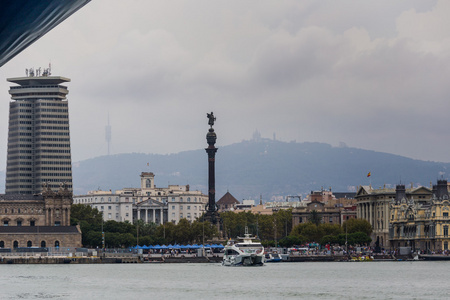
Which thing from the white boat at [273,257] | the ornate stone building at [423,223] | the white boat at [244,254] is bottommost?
the white boat at [273,257]

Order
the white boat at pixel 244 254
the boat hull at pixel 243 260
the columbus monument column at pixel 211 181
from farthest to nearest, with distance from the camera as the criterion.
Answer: the columbus monument column at pixel 211 181
the boat hull at pixel 243 260
the white boat at pixel 244 254

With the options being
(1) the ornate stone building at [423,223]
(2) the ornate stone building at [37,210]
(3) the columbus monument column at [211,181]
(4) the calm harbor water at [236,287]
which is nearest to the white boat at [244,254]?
(4) the calm harbor water at [236,287]

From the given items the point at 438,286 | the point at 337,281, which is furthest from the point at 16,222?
the point at 438,286

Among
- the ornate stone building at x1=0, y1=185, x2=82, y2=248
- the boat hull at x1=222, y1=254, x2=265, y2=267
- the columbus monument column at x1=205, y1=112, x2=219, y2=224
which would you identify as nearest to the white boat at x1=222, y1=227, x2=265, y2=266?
the boat hull at x1=222, y1=254, x2=265, y2=267

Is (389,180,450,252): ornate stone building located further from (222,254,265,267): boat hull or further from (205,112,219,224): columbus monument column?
(222,254,265,267): boat hull

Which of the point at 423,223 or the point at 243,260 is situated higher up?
the point at 423,223

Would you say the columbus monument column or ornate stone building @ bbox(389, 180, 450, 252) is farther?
the columbus monument column

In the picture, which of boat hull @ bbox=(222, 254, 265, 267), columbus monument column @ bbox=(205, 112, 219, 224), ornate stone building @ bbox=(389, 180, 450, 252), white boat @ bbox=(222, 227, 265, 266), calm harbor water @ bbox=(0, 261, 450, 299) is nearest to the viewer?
calm harbor water @ bbox=(0, 261, 450, 299)

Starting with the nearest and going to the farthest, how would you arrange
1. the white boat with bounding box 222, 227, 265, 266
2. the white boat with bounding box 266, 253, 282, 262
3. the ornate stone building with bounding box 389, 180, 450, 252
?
the white boat with bounding box 222, 227, 265, 266 < the white boat with bounding box 266, 253, 282, 262 < the ornate stone building with bounding box 389, 180, 450, 252

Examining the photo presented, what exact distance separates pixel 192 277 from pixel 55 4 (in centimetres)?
10324

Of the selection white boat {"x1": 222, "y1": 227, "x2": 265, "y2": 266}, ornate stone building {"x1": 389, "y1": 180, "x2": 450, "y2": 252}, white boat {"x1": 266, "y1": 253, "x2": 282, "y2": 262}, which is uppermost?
ornate stone building {"x1": 389, "y1": 180, "x2": 450, "y2": 252}

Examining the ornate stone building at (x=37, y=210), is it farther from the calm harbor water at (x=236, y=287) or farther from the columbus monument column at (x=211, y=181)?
the calm harbor water at (x=236, y=287)

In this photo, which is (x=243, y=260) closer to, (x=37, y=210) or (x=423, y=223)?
(x=423, y=223)

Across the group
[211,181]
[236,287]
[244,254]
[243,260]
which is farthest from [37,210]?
[236,287]
